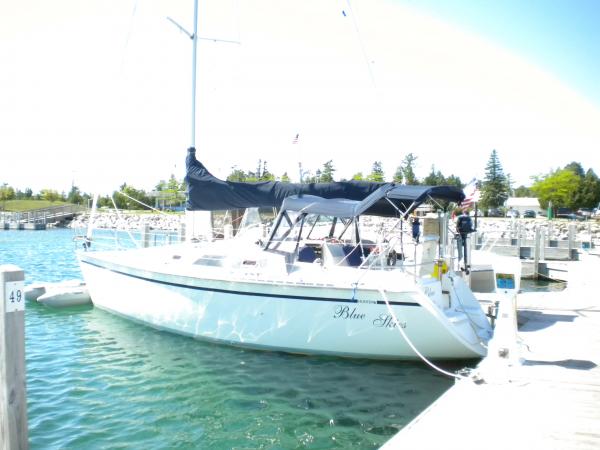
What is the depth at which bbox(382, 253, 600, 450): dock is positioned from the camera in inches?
167

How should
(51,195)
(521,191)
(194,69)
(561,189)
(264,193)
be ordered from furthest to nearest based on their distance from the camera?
(521,191) < (51,195) < (561,189) < (194,69) < (264,193)

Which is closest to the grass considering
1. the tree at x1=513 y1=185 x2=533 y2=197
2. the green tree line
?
the green tree line

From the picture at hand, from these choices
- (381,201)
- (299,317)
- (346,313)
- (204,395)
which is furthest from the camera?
(381,201)

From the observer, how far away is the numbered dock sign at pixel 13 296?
13.1 feet

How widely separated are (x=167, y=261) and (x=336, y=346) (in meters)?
4.10

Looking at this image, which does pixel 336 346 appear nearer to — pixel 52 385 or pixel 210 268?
pixel 210 268

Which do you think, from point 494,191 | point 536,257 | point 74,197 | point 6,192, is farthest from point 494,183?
point 6,192

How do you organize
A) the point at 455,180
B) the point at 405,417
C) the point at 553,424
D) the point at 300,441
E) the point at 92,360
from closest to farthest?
1. the point at 553,424
2. the point at 300,441
3. the point at 405,417
4. the point at 92,360
5. the point at 455,180

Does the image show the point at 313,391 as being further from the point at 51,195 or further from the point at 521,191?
the point at 521,191

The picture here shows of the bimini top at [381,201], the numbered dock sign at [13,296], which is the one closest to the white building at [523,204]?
the bimini top at [381,201]

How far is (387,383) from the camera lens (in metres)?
7.38

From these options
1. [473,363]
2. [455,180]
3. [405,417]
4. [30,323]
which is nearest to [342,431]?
[405,417]

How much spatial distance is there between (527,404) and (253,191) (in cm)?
636

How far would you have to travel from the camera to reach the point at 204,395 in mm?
7043
